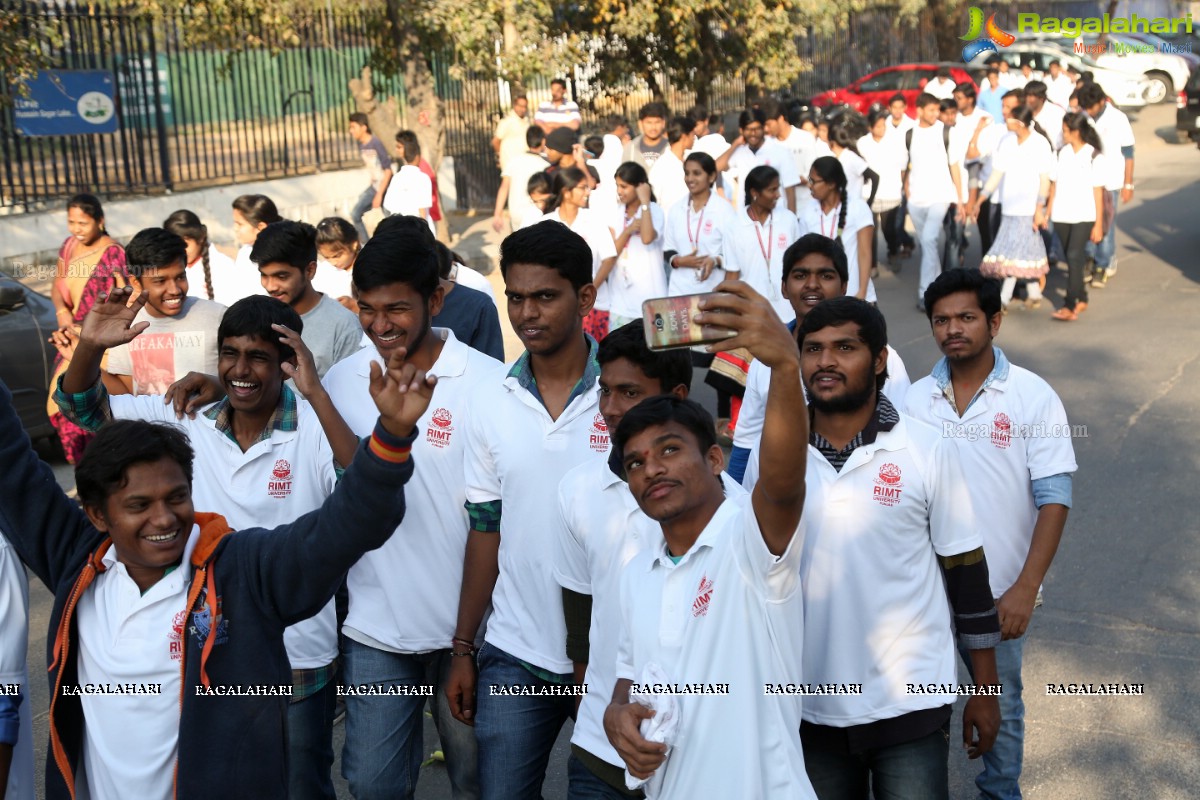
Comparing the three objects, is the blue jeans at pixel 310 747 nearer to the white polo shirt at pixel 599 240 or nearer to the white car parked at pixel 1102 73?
the white polo shirt at pixel 599 240

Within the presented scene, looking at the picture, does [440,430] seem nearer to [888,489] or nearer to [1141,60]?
[888,489]

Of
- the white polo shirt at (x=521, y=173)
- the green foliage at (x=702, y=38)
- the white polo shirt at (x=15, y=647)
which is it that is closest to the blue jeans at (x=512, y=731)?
the white polo shirt at (x=15, y=647)

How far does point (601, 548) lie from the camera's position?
3.55m

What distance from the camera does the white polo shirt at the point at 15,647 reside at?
129 inches

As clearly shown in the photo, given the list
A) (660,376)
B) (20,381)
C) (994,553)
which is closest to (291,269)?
(660,376)

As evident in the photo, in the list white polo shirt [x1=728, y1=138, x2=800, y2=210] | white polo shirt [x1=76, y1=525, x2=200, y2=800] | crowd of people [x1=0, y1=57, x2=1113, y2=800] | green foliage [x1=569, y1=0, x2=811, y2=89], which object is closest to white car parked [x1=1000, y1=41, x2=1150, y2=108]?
green foliage [x1=569, y1=0, x2=811, y2=89]

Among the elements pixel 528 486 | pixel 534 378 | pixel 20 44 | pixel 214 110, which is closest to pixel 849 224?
pixel 534 378

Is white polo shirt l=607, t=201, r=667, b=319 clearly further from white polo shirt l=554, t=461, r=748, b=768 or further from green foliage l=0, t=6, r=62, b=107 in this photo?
white polo shirt l=554, t=461, r=748, b=768

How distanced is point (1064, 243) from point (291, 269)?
9084mm

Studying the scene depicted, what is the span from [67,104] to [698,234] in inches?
315

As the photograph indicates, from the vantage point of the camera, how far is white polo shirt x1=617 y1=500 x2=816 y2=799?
2943mm

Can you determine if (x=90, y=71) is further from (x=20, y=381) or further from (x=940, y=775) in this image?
(x=940, y=775)

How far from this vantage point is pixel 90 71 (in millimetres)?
14250

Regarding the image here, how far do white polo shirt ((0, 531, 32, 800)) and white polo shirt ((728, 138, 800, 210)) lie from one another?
10.0 meters
